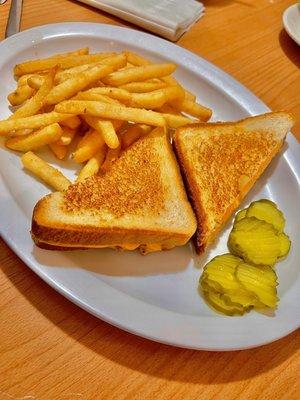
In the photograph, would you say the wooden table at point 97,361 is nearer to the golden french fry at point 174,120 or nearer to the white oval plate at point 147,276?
the white oval plate at point 147,276

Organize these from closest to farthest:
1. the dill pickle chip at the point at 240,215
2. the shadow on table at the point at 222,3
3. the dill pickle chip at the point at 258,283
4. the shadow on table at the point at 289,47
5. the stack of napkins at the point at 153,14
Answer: the dill pickle chip at the point at 258,283 → the dill pickle chip at the point at 240,215 → the stack of napkins at the point at 153,14 → the shadow on table at the point at 289,47 → the shadow on table at the point at 222,3

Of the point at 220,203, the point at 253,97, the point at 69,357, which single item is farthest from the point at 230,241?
the point at 253,97

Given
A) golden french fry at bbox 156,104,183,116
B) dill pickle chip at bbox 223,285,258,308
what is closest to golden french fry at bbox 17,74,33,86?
golden french fry at bbox 156,104,183,116

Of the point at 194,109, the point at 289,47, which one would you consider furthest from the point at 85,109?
the point at 289,47

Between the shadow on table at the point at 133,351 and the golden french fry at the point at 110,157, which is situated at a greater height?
the golden french fry at the point at 110,157

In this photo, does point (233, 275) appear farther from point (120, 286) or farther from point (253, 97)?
point (253, 97)

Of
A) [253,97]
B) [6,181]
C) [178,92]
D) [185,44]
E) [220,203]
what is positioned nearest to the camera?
[6,181]

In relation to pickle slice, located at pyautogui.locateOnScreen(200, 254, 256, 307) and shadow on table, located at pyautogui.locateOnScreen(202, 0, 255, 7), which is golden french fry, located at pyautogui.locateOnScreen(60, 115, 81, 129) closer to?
pickle slice, located at pyautogui.locateOnScreen(200, 254, 256, 307)

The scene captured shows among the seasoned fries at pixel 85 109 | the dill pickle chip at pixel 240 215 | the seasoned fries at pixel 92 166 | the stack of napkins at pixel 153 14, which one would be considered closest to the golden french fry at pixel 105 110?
the seasoned fries at pixel 85 109
